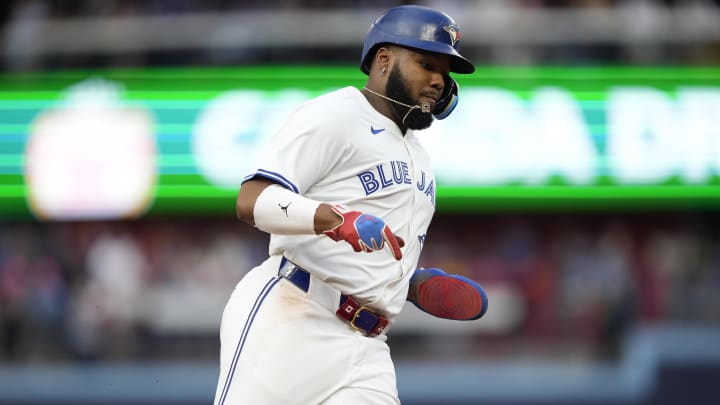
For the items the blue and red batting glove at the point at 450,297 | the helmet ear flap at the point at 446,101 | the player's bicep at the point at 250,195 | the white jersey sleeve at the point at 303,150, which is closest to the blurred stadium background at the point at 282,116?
the blue and red batting glove at the point at 450,297

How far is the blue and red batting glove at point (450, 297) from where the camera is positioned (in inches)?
162

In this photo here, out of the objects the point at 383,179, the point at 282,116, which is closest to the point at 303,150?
the point at 383,179

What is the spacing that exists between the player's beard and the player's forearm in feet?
1.99

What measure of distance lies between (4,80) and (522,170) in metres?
5.68

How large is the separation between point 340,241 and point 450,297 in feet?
1.99

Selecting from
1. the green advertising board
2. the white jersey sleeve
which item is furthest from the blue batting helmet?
the green advertising board

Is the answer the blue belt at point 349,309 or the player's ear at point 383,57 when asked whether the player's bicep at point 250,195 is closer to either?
the blue belt at point 349,309

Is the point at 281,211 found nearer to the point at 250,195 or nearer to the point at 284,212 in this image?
the point at 284,212

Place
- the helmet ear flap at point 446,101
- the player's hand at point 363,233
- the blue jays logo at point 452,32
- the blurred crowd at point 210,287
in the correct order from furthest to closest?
the blurred crowd at point 210,287 < the helmet ear flap at point 446,101 < the blue jays logo at point 452,32 < the player's hand at point 363,233

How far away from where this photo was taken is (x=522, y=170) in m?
13.0

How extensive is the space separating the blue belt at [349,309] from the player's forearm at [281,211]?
0.30 meters

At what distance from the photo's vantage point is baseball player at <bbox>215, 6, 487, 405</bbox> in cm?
368

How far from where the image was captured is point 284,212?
3.47 metres

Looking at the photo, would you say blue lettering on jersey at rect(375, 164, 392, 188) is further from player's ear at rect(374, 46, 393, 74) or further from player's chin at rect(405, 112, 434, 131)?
player's ear at rect(374, 46, 393, 74)
